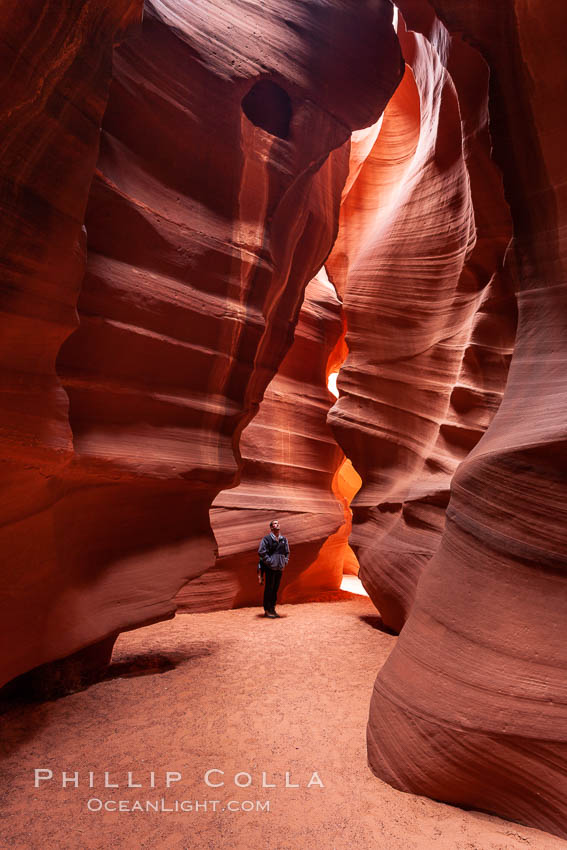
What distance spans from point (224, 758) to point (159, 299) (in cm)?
384

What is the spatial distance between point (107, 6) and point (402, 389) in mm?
5469

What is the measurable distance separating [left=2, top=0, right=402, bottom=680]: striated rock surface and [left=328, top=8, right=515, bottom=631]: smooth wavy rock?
1.69m

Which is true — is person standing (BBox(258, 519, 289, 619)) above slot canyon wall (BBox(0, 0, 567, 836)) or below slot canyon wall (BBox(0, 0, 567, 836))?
below

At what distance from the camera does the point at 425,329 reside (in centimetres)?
711

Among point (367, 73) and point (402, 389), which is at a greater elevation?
point (367, 73)

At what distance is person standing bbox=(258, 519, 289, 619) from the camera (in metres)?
7.54

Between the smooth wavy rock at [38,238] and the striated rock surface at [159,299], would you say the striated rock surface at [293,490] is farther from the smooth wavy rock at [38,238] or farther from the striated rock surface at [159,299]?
the smooth wavy rock at [38,238]

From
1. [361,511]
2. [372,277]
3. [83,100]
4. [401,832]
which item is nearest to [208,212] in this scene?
[83,100]

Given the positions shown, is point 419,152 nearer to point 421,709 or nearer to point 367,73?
point 367,73

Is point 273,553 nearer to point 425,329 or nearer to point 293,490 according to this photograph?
point 293,490

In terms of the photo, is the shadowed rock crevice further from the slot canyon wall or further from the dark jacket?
the dark jacket

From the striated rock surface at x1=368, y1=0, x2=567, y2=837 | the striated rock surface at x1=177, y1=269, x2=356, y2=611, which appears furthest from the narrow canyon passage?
the striated rock surface at x1=177, y1=269, x2=356, y2=611

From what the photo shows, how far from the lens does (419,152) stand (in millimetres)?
8102

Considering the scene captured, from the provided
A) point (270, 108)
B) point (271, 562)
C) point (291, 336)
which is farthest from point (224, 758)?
point (270, 108)
